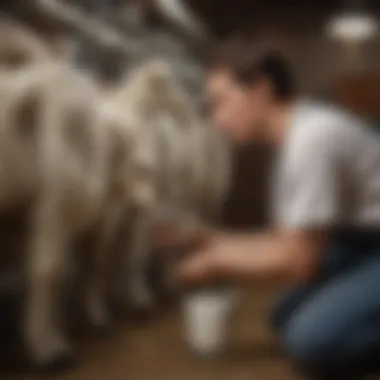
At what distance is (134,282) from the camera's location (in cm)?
102

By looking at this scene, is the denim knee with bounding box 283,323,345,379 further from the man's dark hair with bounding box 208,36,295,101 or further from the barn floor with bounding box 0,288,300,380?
the man's dark hair with bounding box 208,36,295,101

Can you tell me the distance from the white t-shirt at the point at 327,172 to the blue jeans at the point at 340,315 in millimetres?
36

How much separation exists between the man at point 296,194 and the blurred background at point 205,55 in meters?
0.02

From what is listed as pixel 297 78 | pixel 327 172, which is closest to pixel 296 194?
pixel 327 172

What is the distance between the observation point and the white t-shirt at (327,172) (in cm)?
101

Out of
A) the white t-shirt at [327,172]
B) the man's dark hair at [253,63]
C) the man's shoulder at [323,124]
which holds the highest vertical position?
the man's dark hair at [253,63]

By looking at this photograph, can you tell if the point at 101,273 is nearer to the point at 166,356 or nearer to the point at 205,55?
the point at 166,356

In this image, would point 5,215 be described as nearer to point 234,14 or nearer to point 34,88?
point 34,88

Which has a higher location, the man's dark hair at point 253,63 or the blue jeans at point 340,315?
the man's dark hair at point 253,63

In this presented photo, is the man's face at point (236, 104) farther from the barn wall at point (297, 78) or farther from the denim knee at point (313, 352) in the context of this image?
the denim knee at point (313, 352)

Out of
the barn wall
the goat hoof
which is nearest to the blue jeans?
the barn wall

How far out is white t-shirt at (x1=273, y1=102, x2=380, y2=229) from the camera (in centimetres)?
101

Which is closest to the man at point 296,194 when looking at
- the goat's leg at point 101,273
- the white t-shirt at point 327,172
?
the white t-shirt at point 327,172

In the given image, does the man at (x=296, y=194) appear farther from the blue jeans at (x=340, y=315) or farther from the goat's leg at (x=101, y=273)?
the goat's leg at (x=101, y=273)
